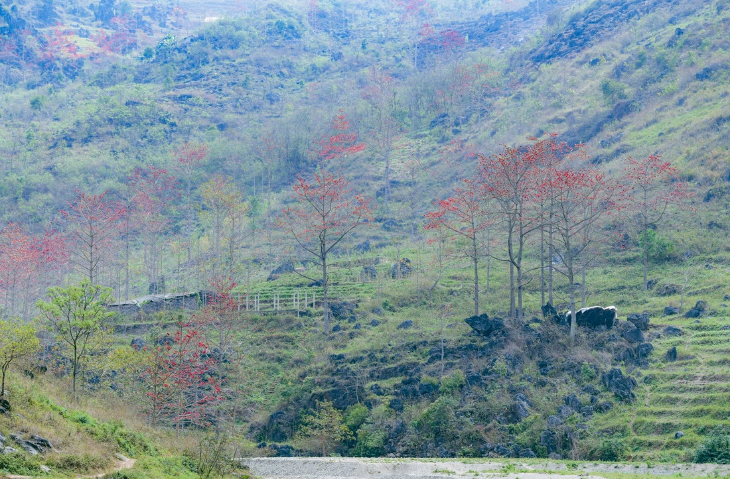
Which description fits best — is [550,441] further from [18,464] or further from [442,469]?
[18,464]

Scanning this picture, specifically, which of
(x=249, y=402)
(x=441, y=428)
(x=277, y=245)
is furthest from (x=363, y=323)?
(x=277, y=245)

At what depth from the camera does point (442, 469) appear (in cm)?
2733

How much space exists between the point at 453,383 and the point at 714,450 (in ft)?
41.4

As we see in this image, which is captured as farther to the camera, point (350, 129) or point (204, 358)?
point (350, 129)

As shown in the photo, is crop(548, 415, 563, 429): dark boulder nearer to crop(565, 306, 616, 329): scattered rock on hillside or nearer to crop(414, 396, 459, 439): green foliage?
crop(414, 396, 459, 439): green foliage

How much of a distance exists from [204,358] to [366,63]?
86445 mm

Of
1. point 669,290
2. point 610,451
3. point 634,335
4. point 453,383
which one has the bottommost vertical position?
point 610,451

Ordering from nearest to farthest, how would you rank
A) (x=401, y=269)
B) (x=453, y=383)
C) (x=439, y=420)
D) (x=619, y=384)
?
(x=619, y=384) < (x=439, y=420) < (x=453, y=383) < (x=401, y=269)

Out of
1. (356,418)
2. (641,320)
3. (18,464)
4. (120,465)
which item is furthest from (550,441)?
(18,464)

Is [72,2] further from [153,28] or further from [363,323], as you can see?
[363,323]

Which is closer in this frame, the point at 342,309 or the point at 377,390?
the point at 377,390

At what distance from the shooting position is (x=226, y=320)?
1529 inches

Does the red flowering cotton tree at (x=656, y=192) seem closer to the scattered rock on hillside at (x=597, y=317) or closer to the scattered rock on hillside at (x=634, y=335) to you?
the scattered rock on hillside at (x=597, y=317)

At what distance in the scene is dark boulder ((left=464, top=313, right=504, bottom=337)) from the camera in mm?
38531
